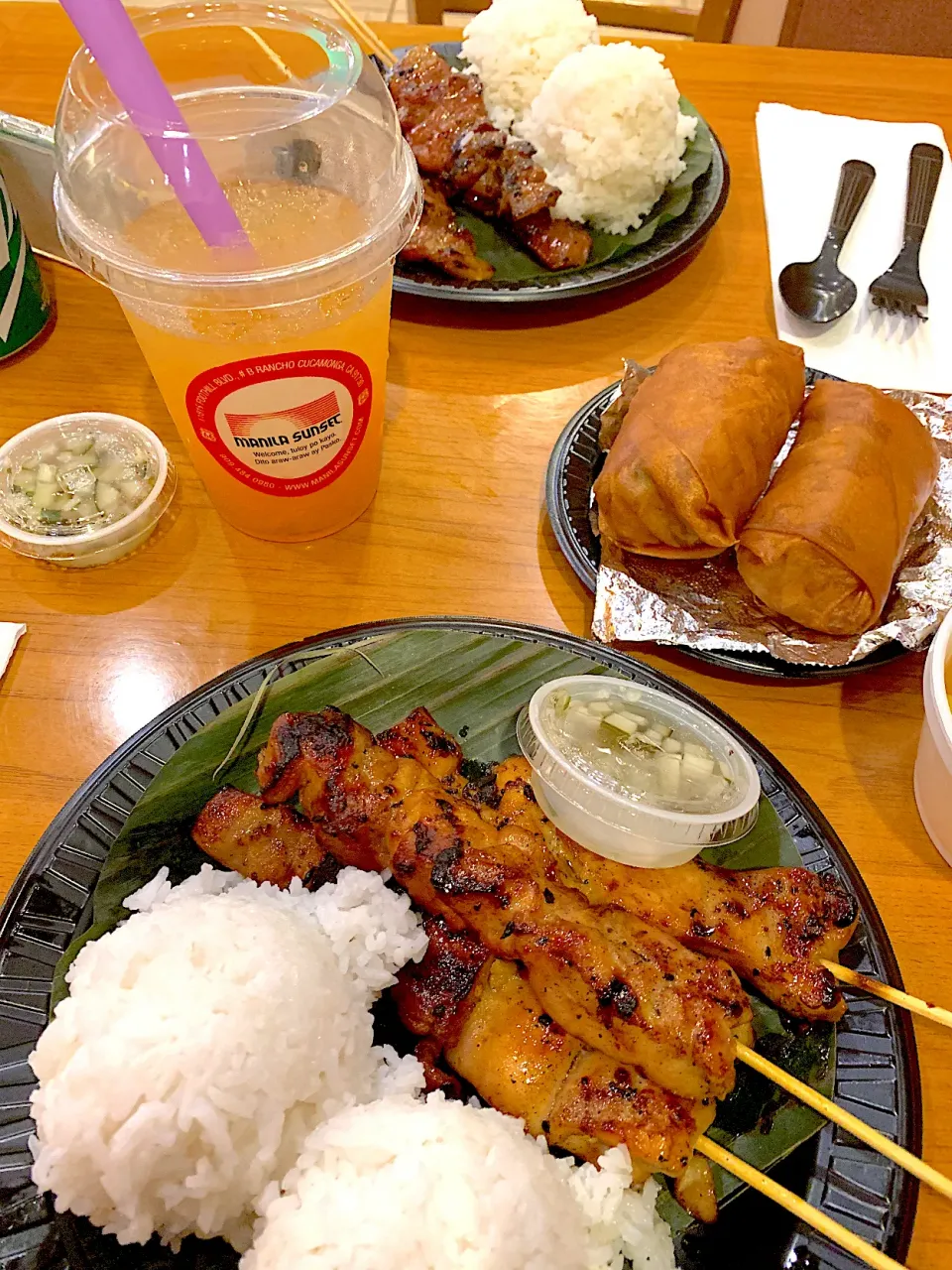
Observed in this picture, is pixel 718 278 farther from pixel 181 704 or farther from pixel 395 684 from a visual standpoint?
pixel 181 704

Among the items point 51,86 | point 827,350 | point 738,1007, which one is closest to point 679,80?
point 827,350

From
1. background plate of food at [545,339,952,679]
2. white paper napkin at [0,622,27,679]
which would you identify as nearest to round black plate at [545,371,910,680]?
background plate of food at [545,339,952,679]

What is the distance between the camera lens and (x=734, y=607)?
6.14 feet

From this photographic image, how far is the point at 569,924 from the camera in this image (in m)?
1.30

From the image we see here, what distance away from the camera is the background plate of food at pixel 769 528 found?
176cm

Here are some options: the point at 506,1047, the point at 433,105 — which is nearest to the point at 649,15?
the point at 433,105

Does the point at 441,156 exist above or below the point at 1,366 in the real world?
above

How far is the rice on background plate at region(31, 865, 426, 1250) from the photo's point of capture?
1092 millimetres

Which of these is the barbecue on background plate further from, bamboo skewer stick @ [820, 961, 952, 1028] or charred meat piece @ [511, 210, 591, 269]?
charred meat piece @ [511, 210, 591, 269]

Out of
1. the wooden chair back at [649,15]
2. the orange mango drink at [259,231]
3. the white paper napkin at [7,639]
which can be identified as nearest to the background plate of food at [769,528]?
the orange mango drink at [259,231]

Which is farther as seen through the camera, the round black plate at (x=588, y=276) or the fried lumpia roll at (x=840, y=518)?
the round black plate at (x=588, y=276)

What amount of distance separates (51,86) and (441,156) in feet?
4.59

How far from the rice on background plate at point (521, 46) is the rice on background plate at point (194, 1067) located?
2640 mm

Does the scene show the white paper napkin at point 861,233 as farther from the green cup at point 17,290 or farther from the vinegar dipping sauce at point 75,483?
Result: the green cup at point 17,290
